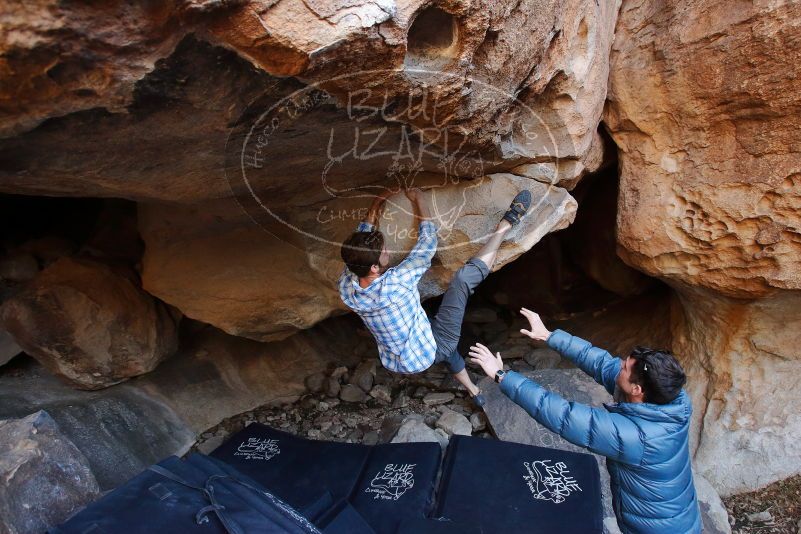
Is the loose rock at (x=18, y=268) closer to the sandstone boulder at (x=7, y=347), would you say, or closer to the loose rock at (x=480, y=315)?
the sandstone boulder at (x=7, y=347)

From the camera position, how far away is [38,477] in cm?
165

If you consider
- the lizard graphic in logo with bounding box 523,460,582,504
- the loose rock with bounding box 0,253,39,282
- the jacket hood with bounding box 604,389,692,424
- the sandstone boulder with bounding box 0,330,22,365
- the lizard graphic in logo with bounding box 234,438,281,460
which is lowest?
the lizard graphic in logo with bounding box 234,438,281,460

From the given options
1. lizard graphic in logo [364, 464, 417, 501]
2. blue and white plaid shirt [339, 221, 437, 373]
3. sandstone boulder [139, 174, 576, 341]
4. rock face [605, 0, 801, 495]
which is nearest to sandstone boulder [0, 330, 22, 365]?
sandstone boulder [139, 174, 576, 341]

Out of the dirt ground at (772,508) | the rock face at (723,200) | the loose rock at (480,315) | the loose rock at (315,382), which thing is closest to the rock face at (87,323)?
the loose rock at (315,382)

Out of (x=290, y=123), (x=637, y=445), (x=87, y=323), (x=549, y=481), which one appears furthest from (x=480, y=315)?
(x=290, y=123)

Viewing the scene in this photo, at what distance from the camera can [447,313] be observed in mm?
2234

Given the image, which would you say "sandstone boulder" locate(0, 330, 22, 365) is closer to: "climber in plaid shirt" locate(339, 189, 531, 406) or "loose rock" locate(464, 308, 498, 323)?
"climber in plaid shirt" locate(339, 189, 531, 406)

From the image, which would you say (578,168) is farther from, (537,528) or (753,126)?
(537,528)

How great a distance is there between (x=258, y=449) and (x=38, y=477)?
A: 3.64ft

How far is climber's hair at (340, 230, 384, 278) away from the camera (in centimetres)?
189

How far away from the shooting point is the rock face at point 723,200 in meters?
1.98

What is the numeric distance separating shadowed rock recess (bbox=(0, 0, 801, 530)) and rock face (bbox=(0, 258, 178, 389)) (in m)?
0.01

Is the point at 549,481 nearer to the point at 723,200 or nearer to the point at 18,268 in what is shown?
the point at 723,200

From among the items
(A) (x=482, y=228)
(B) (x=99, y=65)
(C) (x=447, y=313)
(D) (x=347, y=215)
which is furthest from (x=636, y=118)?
(B) (x=99, y=65)
